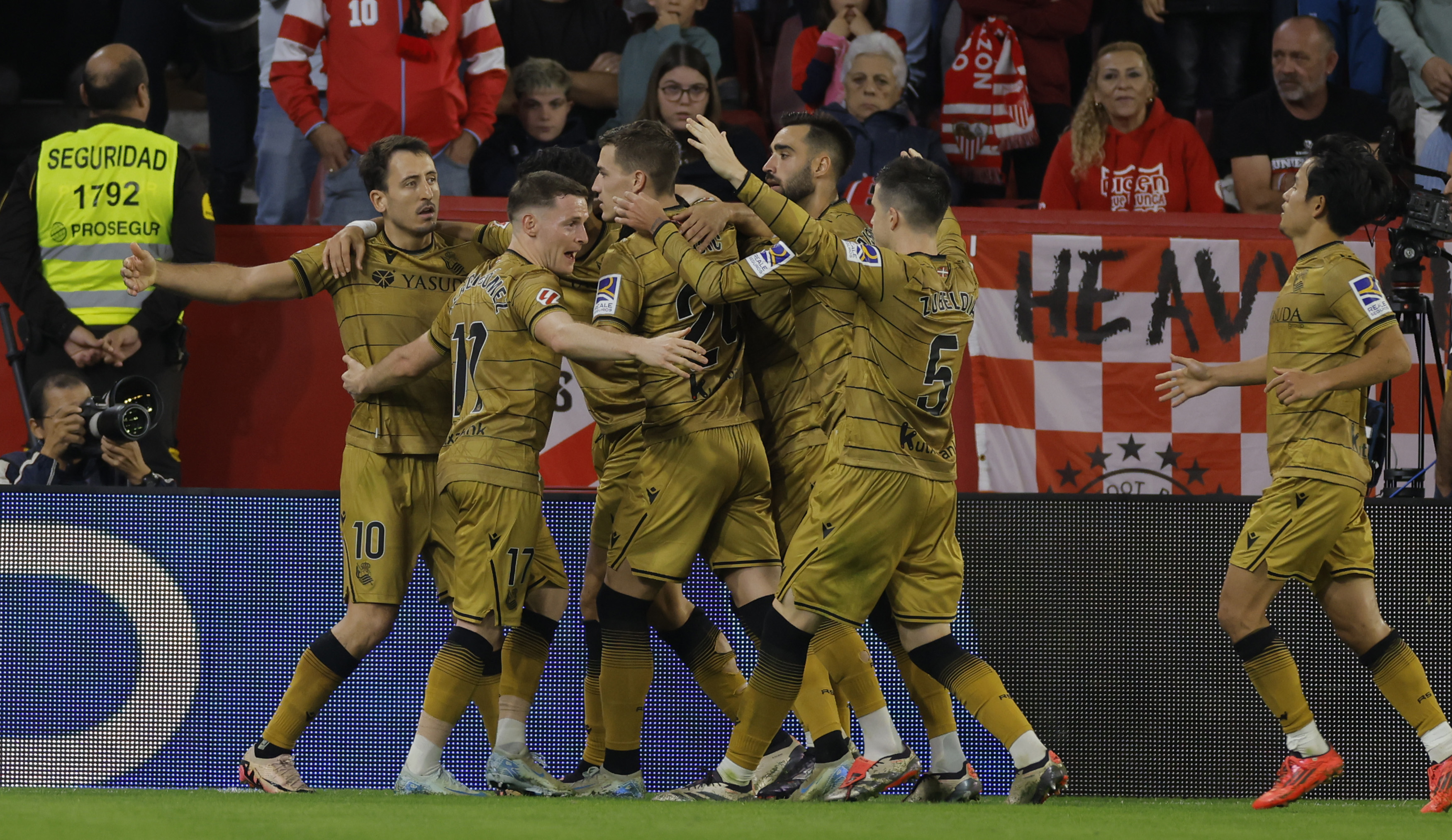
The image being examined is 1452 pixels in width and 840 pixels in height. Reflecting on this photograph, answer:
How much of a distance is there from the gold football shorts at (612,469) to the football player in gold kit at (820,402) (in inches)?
21.0

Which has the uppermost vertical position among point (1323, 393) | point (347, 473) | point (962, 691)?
point (1323, 393)

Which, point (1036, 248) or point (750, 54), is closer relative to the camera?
point (1036, 248)

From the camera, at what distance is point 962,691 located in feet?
18.1

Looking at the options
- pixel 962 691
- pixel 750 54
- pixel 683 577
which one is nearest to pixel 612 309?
pixel 683 577

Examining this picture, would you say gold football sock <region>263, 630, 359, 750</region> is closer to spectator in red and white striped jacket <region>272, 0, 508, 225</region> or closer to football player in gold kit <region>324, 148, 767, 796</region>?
football player in gold kit <region>324, 148, 767, 796</region>

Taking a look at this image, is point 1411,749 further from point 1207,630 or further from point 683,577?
point 683,577

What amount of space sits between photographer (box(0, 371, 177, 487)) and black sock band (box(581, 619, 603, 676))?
1.80m

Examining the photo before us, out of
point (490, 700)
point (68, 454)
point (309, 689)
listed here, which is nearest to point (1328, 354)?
point (490, 700)

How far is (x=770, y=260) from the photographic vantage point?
550cm

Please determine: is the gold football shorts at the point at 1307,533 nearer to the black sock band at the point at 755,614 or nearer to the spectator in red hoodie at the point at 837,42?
the black sock band at the point at 755,614

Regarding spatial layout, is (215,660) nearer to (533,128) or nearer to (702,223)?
(702,223)

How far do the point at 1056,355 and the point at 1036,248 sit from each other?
0.54 m

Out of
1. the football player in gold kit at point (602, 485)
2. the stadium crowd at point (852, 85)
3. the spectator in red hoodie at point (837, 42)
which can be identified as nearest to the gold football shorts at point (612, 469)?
the football player in gold kit at point (602, 485)

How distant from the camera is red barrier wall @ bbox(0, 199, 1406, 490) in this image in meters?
7.76
